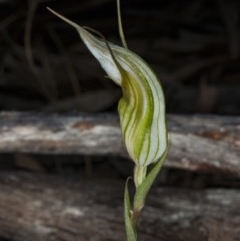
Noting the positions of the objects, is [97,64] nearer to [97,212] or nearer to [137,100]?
[97,212]

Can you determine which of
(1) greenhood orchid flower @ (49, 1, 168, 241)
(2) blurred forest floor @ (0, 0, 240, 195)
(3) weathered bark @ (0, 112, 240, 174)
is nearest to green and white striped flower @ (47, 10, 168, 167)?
(1) greenhood orchid flower @ (49, 1, 168, 241)

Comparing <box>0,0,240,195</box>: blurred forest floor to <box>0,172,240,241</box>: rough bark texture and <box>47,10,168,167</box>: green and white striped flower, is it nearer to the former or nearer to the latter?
<box>0,172,240,241</box>: rough bark texture

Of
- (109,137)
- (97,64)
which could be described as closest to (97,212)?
(109,137)

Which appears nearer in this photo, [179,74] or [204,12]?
[179,74]

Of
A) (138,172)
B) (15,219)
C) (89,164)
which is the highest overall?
(138,172)

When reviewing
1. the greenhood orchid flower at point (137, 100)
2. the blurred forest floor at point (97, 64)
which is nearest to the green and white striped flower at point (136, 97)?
the greenhood orchid flower at point (137, 100)

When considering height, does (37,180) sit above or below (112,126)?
below

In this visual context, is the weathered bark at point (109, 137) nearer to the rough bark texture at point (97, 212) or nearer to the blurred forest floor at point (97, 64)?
the rough bark texture at point (97, 212)

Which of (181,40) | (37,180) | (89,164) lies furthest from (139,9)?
(37,180)

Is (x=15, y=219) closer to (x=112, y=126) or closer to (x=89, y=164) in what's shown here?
(x=112, y=126)
